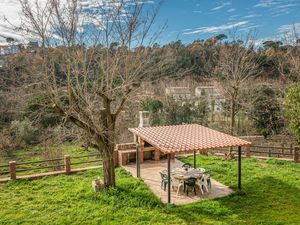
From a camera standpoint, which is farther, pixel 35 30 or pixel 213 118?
pixel 213 118

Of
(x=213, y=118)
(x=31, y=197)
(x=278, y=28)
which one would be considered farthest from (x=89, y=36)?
(x=213, y=118)

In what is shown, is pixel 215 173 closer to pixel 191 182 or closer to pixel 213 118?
pixel 191 182

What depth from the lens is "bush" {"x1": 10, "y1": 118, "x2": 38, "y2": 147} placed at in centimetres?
1951

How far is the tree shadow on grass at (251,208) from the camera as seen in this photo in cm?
728

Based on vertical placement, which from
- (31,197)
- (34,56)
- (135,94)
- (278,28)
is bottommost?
(31,197)

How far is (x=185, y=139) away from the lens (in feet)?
31.1

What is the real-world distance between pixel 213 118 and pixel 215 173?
482 inches

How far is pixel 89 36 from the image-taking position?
855 cm

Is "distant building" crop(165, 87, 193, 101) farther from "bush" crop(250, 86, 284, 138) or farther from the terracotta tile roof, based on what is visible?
the terracotta tile roof

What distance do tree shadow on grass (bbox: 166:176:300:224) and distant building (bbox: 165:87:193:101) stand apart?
569 inches

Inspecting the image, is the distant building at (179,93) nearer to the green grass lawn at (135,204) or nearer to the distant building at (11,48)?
the green grass lawn at (135,204)

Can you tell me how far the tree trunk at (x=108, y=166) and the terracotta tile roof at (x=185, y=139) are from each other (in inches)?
54.9

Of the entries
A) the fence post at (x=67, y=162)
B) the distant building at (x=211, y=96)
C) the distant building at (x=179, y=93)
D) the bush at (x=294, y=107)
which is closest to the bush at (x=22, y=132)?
the fence post at (x=67, y=162)

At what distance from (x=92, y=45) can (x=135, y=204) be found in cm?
515
